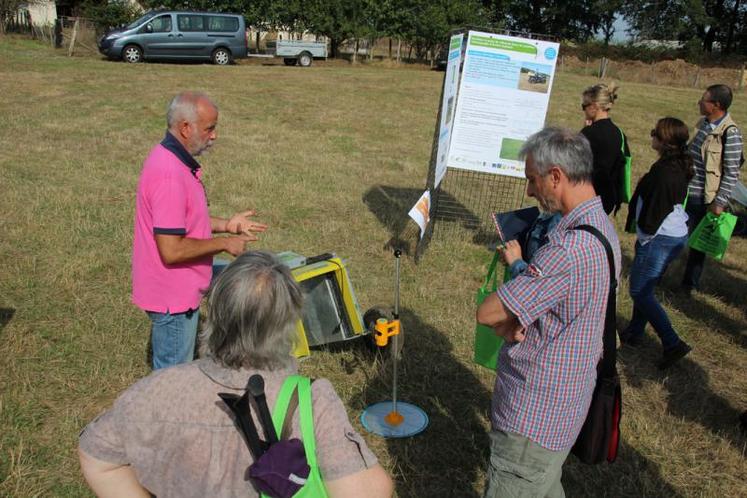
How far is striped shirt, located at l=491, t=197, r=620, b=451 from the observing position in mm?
2119

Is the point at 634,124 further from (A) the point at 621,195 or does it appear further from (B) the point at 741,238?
(A) the point at 621,195

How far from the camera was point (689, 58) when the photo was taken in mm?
45062

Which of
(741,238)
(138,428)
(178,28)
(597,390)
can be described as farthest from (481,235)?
(178,28)

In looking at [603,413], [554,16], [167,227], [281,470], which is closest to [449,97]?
[167,227]

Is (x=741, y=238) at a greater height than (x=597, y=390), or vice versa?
(x=597, y=390)

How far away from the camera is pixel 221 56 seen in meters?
22.9

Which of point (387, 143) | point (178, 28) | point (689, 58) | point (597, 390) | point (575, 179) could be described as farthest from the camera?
point (689, 58)

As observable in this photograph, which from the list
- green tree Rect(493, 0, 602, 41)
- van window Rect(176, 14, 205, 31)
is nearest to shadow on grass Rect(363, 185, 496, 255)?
van window Rect(176, 14, 205, 31)

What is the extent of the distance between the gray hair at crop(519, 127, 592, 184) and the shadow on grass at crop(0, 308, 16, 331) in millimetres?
4453

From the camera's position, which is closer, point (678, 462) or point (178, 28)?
point (678, 462)

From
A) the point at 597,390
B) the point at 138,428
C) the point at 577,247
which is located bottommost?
the point at 597,390

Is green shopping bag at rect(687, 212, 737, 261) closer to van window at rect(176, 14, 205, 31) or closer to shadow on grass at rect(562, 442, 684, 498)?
shadow on grass at rect(562, 442, 684, 498)

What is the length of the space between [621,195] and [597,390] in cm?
377

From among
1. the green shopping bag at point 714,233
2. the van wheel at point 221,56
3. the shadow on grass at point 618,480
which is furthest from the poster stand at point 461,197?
the van wheel at point 221,56
